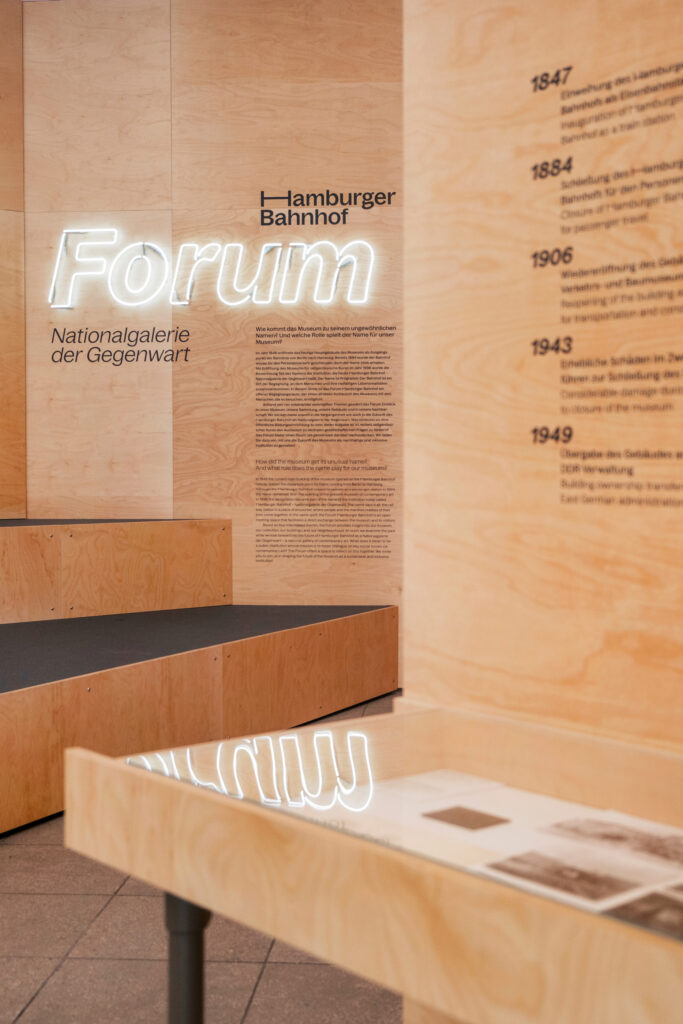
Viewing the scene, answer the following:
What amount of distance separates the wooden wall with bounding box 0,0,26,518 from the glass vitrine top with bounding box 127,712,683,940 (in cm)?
491

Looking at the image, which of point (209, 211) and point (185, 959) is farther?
point (209, 211)

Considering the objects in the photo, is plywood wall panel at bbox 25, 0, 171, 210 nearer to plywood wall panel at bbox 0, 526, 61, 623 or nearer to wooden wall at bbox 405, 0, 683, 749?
plywood wall panel at bbox 0, 526, 61, 623

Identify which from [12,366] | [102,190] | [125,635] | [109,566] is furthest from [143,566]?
[102,190]

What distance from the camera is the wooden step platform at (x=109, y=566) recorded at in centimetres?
511

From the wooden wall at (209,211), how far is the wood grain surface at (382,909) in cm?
468

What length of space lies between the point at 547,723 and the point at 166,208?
5.03 m

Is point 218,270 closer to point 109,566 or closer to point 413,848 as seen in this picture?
point 109,566

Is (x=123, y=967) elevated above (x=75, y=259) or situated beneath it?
situated beneath

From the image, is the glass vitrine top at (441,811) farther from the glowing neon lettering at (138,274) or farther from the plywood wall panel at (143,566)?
the glowing neon lettering at (138,274)

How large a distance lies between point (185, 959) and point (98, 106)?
5.61 meters

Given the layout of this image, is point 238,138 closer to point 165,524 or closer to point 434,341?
point 165,524

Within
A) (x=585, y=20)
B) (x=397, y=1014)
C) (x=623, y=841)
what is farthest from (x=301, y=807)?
(x=397, y=1014)

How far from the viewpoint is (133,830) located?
1.27 meters

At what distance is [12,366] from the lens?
6070 mm
